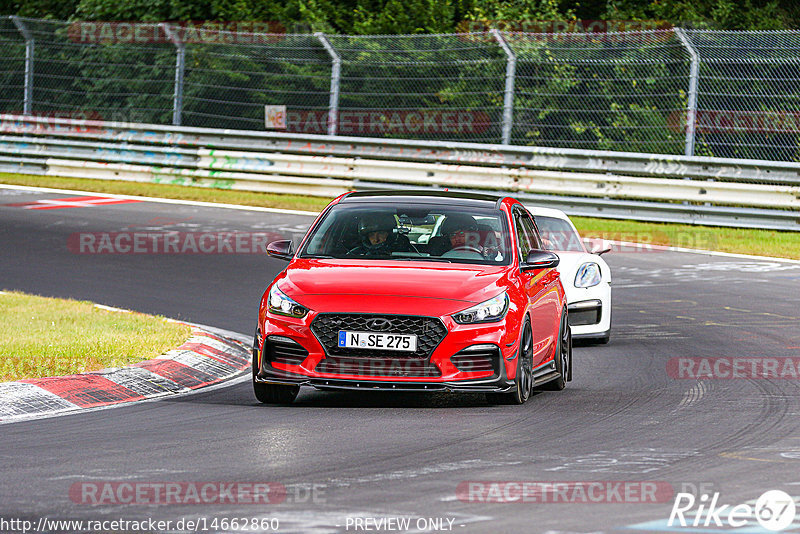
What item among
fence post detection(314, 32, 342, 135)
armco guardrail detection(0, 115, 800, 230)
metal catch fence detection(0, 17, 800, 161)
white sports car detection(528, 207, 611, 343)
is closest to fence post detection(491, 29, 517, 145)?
metal catch fence detection(0, 17, 800, 161)

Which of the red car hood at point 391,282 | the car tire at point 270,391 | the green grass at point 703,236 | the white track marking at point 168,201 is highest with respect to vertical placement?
the red car hood at point 391,282

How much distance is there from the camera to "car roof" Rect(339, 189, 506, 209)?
10578mm

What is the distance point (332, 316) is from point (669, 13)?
21.9 metres

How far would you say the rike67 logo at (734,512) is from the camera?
19.2 feet

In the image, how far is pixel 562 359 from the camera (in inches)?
422

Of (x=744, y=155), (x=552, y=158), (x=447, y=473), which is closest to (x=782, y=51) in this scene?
(x=744, y=155)

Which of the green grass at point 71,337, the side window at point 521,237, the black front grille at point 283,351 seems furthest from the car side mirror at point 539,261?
the green grass at point 71,337

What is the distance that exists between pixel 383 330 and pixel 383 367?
24cm

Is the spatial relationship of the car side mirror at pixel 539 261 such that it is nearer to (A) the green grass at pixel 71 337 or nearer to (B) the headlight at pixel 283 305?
(B) the headlight at pixel 283 305

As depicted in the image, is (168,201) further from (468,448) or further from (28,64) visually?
(468,448)

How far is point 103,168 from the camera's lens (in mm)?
27641

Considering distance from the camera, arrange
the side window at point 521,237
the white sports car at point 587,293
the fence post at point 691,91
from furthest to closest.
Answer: the fence post at point 691,91 < the white sports car at point 587,293 < the side window at point 521,237

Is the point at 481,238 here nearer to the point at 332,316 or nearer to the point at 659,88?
the point at 332,316

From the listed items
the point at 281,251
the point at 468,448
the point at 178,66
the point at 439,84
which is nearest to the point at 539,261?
the point at 281,251
